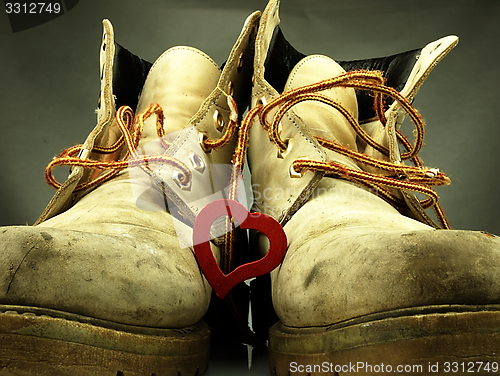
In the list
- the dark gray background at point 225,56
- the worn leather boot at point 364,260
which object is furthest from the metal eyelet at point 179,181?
the dark gray background at point 225,56

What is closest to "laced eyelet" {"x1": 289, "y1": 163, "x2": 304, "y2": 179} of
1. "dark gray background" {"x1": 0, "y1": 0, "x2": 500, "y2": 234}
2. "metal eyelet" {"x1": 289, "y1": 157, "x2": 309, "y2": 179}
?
"metal eyelet" {"x1": 289, "y1": 157, "x2": 309, "y2": 179}

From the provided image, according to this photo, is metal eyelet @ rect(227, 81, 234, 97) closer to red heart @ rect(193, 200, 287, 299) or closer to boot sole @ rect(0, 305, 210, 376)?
red heart @ rect(193, 200, 287, 299)

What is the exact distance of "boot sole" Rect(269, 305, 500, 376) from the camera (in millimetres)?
307

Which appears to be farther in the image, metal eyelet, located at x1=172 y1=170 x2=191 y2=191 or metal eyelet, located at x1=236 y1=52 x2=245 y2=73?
A: metal eyelet, located at x1=236 y1=52 x2=245 y2=73

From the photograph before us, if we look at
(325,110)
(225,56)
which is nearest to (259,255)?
(325,110)

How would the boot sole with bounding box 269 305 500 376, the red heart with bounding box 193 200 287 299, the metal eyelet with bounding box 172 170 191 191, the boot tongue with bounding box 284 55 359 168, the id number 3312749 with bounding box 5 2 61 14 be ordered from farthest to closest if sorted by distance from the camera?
the id number 3312749 with bounding box 5 2 61 14 → the boot tongue with bounding box 284 55 359 168 → the metal eyelet with bounding box 172 170 191 191 → the red heart with bounding box 193 200 287 299 → the boot sole with bounding box 269 305 500 376

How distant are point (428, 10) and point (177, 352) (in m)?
1.17

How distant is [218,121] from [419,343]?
0.43m

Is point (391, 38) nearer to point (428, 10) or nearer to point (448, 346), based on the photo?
point (428, 10)

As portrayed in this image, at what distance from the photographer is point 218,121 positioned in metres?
0.67

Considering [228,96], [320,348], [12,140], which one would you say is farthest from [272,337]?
[12,140]

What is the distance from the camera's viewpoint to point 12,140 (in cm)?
113

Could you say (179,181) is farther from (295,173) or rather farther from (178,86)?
(178,86)

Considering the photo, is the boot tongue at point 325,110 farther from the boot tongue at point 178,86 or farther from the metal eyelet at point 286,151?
the boot tongue at point 178,86
